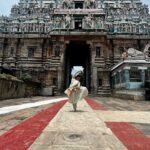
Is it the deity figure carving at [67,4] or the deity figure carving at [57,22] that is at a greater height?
the deity figure carving at [67,4]

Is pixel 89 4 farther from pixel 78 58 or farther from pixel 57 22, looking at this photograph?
pixel 78 58

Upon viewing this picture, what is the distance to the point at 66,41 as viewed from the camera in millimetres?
35562

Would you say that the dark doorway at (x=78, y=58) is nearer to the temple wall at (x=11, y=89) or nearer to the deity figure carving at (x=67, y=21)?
the deity figure carving at (x=67, y=21)

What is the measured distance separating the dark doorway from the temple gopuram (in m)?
0.35

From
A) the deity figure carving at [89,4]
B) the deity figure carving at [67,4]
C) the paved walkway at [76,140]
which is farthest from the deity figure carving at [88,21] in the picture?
the paved walkway at [76,140]

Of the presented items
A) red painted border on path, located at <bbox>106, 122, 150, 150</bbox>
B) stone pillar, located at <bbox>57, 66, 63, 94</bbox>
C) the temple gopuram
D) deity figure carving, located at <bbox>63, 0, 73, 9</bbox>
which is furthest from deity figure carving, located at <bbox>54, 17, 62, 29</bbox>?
red painted border on path, located at <bbox>106, 122, 150, 150</bbox>

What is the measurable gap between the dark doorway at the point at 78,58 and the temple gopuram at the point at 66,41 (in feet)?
1.15

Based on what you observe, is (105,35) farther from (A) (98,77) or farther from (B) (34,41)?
(B) (34,41)

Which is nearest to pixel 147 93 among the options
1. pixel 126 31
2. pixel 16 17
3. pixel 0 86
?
pixel 0 86

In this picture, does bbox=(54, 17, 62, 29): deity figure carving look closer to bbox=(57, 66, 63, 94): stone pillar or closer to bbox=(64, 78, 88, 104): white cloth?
bbox=(57, 66, 63, 94): stone pillar

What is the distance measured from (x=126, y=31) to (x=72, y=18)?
1070 cm

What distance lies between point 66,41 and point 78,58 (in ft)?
42.1

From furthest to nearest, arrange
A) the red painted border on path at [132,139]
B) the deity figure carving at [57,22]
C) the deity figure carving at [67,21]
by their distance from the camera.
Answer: the deity figure carving at [67,21] < the deity figure carving at [57,22] < the red painted border on path at [132,139]

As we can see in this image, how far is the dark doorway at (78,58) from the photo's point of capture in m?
37.7
